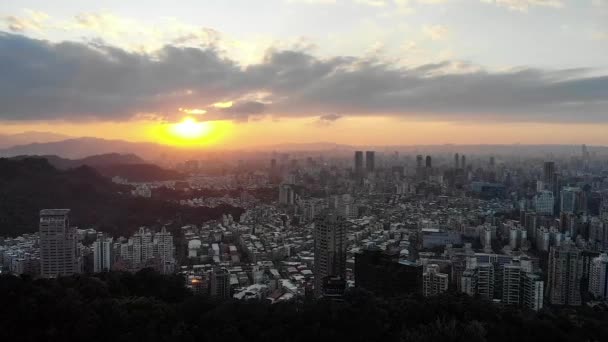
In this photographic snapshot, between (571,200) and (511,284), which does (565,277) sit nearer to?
(511,284)

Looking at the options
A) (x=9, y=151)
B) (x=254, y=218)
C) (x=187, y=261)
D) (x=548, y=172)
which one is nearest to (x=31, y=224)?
(x=187, y=261)

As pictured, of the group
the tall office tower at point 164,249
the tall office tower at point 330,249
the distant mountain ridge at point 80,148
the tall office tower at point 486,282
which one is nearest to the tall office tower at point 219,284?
the tall office tower at point 330,249

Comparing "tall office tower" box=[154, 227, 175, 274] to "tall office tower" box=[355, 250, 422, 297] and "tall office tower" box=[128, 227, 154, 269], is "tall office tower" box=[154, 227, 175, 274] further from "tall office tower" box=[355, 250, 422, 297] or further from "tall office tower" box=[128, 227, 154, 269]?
"tall office tower" box=[355, 250, 422, 297]

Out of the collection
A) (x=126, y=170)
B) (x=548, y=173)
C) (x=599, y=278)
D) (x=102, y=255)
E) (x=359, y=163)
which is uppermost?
(x=359, y=163)

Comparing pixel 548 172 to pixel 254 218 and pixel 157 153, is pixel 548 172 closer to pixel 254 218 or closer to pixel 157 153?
pixel 254 218

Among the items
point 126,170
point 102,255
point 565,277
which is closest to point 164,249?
point 102,255

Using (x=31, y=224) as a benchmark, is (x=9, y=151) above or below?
above
